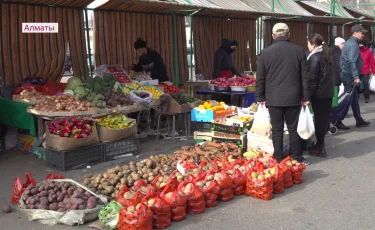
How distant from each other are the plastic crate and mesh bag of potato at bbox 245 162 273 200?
2688 millimetres

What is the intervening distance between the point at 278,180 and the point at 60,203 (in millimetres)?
2565

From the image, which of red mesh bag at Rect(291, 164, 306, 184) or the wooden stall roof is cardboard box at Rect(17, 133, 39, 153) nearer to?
the wooden stall roof

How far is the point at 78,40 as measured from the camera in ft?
32.3

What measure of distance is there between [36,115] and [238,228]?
166 inches

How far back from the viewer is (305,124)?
268 inches

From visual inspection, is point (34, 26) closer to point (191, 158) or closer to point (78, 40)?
point (78, 40)

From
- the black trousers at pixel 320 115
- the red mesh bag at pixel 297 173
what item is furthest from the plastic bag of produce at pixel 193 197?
the black trousers at pixel 320 115

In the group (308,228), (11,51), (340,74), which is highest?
(11,51)

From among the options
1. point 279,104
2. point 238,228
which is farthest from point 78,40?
point 238,228

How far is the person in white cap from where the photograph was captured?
6.43 meters

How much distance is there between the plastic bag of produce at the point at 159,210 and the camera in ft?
15.6

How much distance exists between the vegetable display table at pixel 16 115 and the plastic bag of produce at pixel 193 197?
11.8 feet

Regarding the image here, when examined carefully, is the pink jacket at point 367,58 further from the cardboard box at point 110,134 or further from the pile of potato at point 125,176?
the pile of potato at point 125,176

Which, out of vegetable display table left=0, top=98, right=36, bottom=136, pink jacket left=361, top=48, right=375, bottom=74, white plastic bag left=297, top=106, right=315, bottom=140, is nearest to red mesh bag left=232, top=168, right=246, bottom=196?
white plastic bag left=297, top=106, right=315, bottom=140
